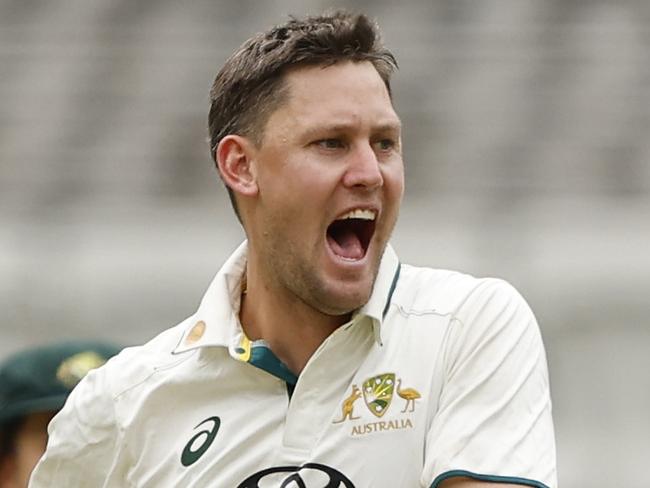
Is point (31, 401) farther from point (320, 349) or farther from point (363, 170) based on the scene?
point (363, 170)

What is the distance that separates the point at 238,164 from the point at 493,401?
29.1 inches

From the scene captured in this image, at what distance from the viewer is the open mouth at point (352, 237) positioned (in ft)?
10.6

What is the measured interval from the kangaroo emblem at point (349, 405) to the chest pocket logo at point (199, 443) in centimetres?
26

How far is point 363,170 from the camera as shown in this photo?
3.09 metres

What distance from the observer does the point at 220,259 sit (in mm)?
8789

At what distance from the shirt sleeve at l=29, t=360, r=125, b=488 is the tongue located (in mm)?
527

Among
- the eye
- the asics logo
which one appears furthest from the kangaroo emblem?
the eye

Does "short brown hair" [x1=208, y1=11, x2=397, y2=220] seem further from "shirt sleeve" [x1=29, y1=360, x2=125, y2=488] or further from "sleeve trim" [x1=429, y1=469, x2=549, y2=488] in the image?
"sleeve trim" [x1=429, y1=469, x2=549, y2=488]

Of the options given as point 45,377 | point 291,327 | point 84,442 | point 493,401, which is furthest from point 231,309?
point 45,377

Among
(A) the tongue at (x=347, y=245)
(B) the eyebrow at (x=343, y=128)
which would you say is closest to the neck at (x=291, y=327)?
(A) the tongue at (x=347, y=245)

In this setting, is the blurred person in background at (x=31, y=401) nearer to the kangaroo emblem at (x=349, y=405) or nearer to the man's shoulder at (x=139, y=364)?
the man's shoulder at (x=139, y=364)

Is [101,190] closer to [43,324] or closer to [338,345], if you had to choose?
[43,324]

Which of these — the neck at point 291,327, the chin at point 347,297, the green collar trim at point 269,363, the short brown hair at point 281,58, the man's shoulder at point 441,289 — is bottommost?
the green collar trim at point 269,363

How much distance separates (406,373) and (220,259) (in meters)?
5.75
